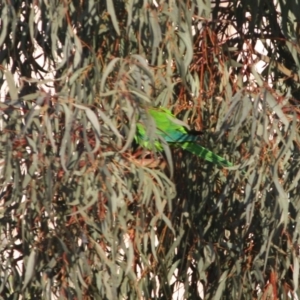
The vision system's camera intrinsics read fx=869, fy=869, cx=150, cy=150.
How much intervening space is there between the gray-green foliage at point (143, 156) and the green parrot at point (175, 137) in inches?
1.5

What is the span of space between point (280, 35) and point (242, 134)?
47 cm

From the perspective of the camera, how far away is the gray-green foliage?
197cm

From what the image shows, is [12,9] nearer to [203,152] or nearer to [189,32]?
[189,32]

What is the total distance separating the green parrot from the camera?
85.9 inches

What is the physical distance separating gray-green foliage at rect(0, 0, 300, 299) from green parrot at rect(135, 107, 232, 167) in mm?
39

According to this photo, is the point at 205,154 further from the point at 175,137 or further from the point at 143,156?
the point at 143,156

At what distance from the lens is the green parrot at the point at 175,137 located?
218 centimetres

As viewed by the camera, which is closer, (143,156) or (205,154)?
(143,156)

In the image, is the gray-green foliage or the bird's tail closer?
the gray-green foliage

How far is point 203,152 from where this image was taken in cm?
229

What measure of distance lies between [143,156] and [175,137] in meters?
0.24

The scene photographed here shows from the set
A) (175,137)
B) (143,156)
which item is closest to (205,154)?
(175,137)

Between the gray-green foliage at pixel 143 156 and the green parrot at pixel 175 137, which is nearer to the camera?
the gray-green foliage at pixel 143 156

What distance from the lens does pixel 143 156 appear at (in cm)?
212
